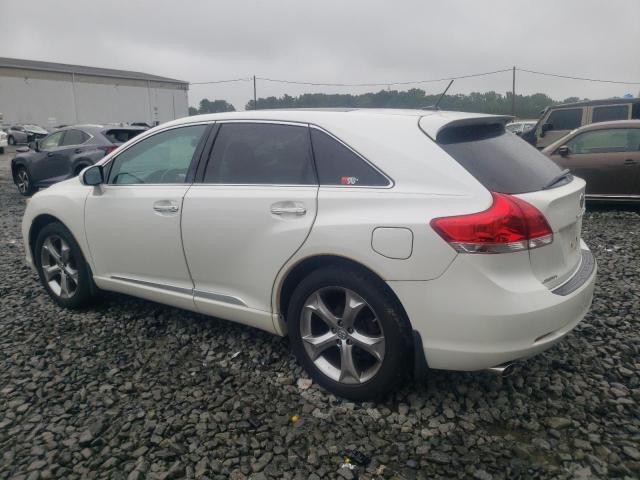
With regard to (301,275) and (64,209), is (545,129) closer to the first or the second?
(301,275)

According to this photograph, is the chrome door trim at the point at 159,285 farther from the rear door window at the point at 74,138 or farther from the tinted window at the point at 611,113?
the tinted window at the point at 611,113

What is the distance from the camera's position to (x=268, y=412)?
2832 millimetres

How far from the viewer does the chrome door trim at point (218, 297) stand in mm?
3244

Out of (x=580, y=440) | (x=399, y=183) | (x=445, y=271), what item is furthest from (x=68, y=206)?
(x=580, y=440)

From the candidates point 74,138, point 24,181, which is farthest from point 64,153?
point 24,181

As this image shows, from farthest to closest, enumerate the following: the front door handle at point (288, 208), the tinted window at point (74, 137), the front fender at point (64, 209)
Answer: the tinted window at point (74, 137), the front fender at point (64, 209), the front door handle at point (288, 208)

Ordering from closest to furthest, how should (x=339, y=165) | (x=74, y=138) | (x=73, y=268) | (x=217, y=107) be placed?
(x=339, y=165) < (x=73, y=268) < (x=74, y=138) < (x=217, y=107)

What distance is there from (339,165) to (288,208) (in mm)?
373

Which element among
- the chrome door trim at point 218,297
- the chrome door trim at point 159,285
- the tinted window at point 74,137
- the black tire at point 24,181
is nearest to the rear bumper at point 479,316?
the chrome door trim at point 218,297

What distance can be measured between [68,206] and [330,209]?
2503 millimetres

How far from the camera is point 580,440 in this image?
8.27 feet

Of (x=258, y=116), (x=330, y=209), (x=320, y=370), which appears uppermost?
(x=258, y=116)

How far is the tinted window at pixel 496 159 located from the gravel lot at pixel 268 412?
3.95ft

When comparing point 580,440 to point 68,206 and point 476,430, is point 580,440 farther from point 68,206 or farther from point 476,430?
point 68,206
